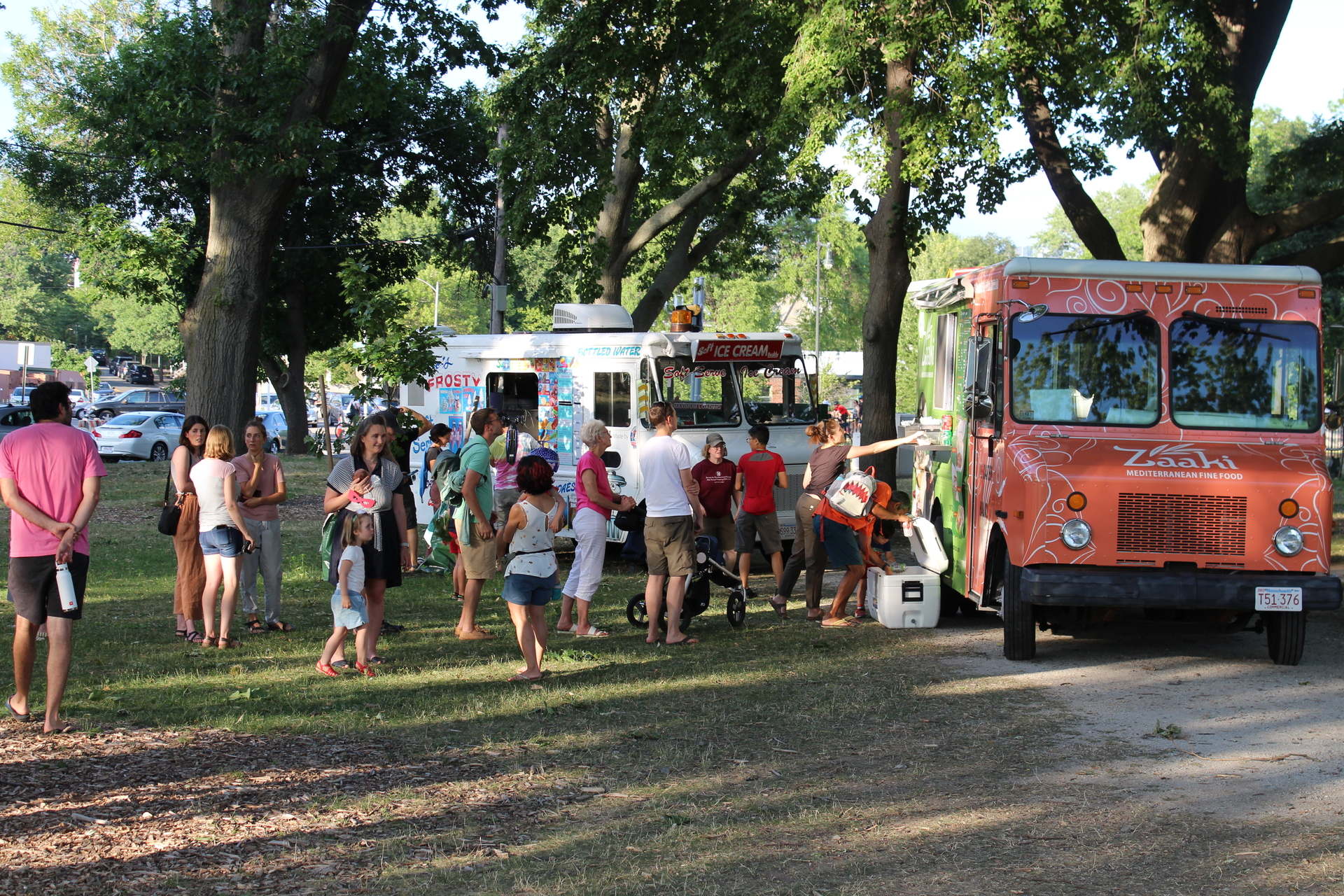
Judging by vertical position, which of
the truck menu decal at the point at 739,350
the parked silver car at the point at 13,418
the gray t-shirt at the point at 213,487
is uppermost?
the truck menu decal at the point at 739,350

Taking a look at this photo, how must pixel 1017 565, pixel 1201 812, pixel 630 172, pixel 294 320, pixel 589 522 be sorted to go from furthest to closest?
pixel 294 320
pixel 630 172
pixel 589 522
pixel 1017 565
pixel 1201 812

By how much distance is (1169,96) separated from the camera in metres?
14.9

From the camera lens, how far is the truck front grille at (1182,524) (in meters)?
8.85

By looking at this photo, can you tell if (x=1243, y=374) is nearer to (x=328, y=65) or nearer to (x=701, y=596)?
(x=701, y=596)

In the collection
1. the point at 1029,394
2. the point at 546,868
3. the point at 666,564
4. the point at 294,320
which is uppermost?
the point at 294,320

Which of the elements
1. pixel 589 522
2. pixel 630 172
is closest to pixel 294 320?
pixel 630 172

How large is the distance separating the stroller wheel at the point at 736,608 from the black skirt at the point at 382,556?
10.7 feet

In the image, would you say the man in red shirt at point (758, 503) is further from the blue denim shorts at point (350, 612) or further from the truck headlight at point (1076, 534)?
the blue denim shorts at point (350, 612)

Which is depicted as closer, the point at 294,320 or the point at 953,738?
the point at 953,738

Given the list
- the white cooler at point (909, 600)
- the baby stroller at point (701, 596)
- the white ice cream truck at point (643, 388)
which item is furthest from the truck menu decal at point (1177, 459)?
the white ice cream truck at point (643, 388)

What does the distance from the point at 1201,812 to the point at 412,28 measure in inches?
628

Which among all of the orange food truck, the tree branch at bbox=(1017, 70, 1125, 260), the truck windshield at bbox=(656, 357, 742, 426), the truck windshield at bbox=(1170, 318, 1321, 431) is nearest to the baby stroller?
the orange food truck

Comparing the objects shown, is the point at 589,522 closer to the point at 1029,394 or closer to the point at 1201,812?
the point at 1029,394

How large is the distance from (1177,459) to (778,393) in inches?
278
